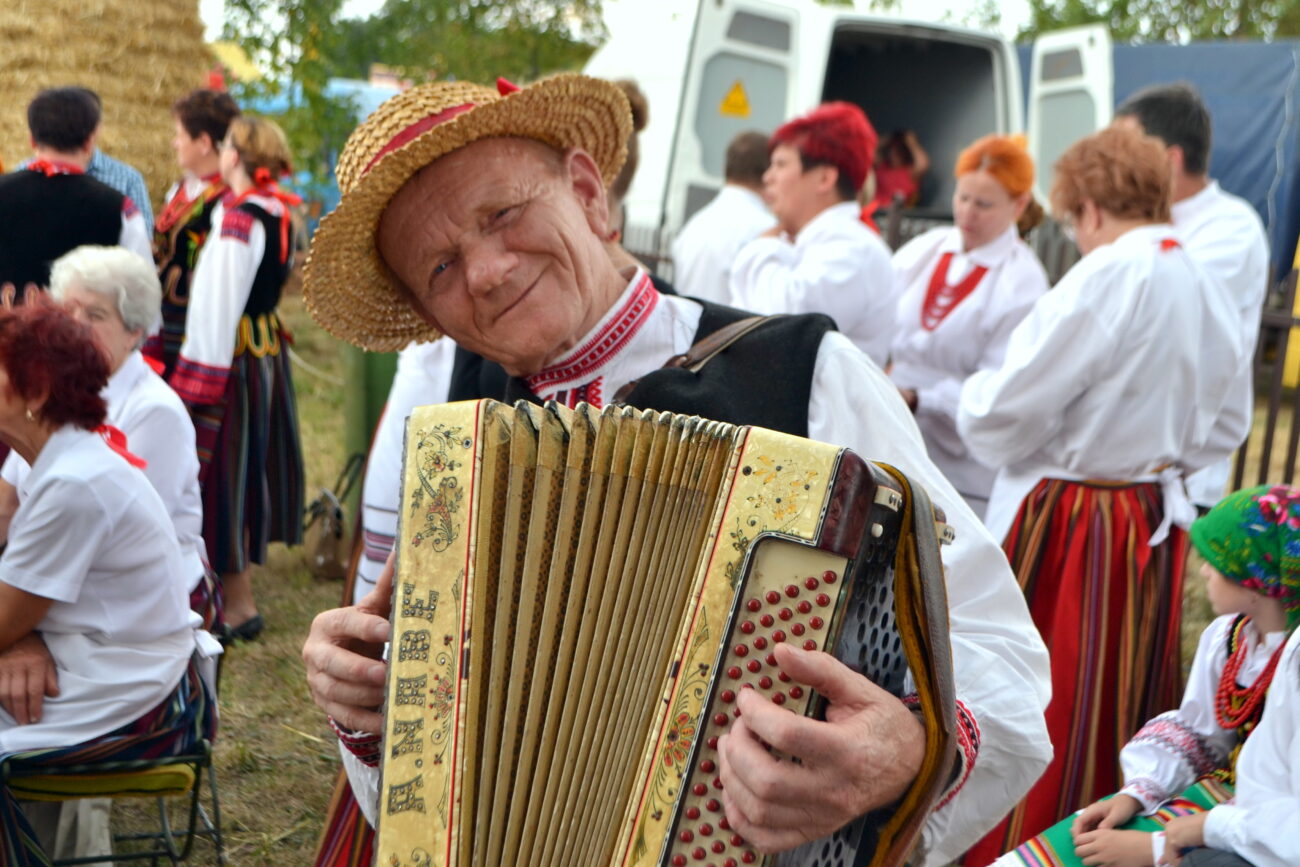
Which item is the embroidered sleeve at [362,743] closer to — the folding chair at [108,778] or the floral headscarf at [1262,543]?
the folding chair at [108,778]

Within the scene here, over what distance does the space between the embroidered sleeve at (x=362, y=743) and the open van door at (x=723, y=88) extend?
6.17 m

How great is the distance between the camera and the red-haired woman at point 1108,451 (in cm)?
319

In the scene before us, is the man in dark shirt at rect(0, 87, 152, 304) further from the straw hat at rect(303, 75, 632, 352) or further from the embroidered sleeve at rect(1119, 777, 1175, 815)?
the embroidered sleeve at rect(1119, 777, 1175, 815)

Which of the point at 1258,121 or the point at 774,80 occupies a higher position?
the point at 1258,121

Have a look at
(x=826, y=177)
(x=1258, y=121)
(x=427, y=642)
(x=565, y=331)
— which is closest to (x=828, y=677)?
(x=427, y=642)

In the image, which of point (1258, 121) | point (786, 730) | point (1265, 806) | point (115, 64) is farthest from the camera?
point (1258, 121)

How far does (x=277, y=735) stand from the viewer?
13.3 ft

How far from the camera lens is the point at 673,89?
7.52 metres

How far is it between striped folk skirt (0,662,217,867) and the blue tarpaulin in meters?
9.24

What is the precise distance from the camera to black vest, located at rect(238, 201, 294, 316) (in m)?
4.79

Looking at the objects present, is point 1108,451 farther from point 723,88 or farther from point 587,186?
point 723,88

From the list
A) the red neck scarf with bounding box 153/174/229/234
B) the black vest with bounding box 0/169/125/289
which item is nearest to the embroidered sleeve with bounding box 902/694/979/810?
the black vest with bounding box 0/169/125/289

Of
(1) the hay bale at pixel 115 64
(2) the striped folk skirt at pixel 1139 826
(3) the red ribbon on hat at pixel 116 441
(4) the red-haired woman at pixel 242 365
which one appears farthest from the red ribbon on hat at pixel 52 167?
(2) the striped folk skirt at pixel 1139 826

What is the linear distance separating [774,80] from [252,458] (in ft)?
14.1
